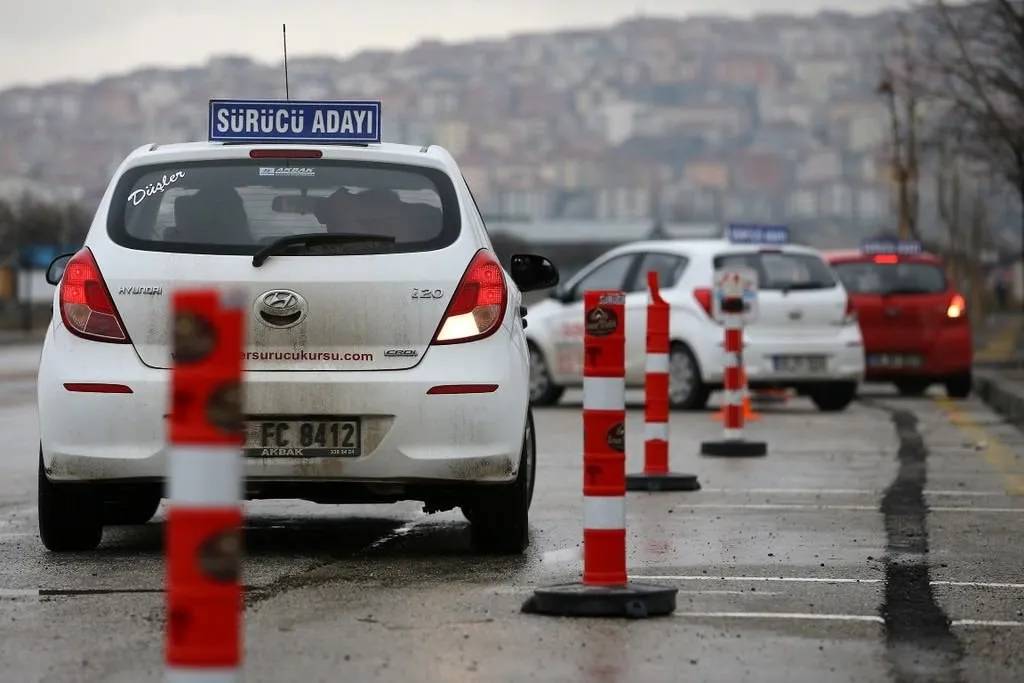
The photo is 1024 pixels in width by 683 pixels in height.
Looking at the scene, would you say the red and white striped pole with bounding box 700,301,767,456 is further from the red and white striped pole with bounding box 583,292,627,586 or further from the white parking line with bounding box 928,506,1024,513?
the red and white striped pole with bounding box 583,292,627,586

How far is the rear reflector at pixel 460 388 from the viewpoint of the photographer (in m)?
8.52

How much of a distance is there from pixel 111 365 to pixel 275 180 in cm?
101

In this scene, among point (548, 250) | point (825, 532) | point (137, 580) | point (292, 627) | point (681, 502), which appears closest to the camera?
point (292, 627)

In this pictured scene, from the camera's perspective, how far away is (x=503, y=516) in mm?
8875

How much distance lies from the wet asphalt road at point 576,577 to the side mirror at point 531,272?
1.04 m

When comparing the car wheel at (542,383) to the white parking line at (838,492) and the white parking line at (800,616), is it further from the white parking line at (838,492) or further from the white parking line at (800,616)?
the white parking line at (800,616)

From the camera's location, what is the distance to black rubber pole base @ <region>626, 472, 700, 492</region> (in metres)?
12.1

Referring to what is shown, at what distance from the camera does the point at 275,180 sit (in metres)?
9.01

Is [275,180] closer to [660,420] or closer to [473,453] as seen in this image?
[473,453]

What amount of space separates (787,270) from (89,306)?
13.2 meters

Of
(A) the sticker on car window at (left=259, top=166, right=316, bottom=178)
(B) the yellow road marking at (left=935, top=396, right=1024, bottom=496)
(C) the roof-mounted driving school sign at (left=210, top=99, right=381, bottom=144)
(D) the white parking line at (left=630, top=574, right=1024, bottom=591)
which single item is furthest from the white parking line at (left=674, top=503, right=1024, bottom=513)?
(A) the sticker on car window at (left=259, top=166, right=316, bottom=178)

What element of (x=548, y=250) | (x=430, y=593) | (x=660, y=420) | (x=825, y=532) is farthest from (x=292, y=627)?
(x=548, y=250)

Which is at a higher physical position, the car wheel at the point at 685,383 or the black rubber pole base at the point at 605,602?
the black rubber pole base at the point at 605,602

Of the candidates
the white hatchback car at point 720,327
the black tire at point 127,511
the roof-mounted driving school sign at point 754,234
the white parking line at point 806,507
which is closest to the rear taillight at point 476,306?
the black tire at point 127,511
